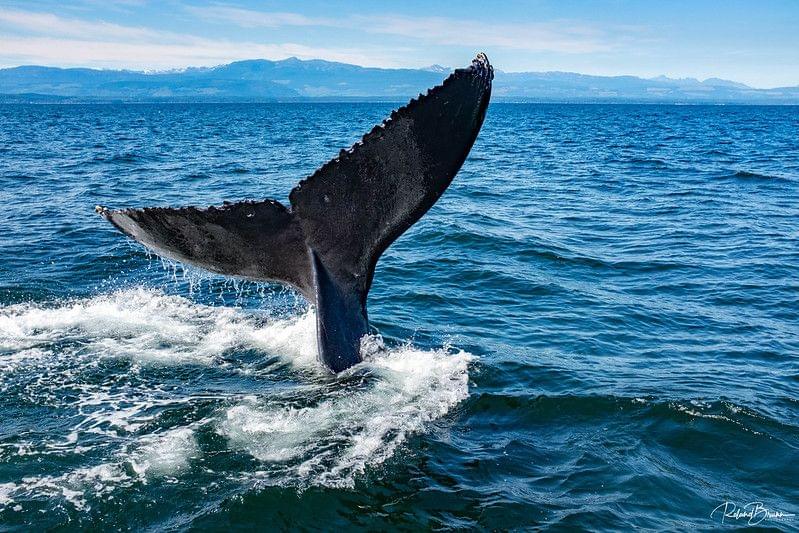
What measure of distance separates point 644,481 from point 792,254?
10007 mm

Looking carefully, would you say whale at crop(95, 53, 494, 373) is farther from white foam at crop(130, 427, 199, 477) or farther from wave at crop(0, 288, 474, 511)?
white foam at crop(130, 427, 199, 477)

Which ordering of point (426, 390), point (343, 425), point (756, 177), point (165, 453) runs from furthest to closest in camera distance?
point (756, 177) → point (426, 390) → point (343, 425) → point (165, 453)

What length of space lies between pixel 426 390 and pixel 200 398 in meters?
2.05

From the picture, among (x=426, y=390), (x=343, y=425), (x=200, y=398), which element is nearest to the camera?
(x=343, y=425)

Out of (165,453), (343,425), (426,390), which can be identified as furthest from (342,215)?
(426,390)

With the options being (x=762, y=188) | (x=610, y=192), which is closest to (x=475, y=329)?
(x=610, y=192)

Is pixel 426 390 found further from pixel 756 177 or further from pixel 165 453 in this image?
pixel 756 177

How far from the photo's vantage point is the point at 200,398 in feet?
20.6

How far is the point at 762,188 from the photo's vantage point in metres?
22.3

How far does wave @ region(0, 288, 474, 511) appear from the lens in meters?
5.11

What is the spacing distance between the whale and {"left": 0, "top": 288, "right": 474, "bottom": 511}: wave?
2.86ft

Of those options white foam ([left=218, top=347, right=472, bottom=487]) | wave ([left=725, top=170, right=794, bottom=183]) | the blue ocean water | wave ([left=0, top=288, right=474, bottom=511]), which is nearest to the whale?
white foam ([left=218, top=347, right=472, bottom=487])

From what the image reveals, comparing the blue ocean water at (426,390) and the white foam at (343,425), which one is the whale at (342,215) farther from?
the blue ocean water at (426,390)

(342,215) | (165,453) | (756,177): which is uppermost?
(342,215)
